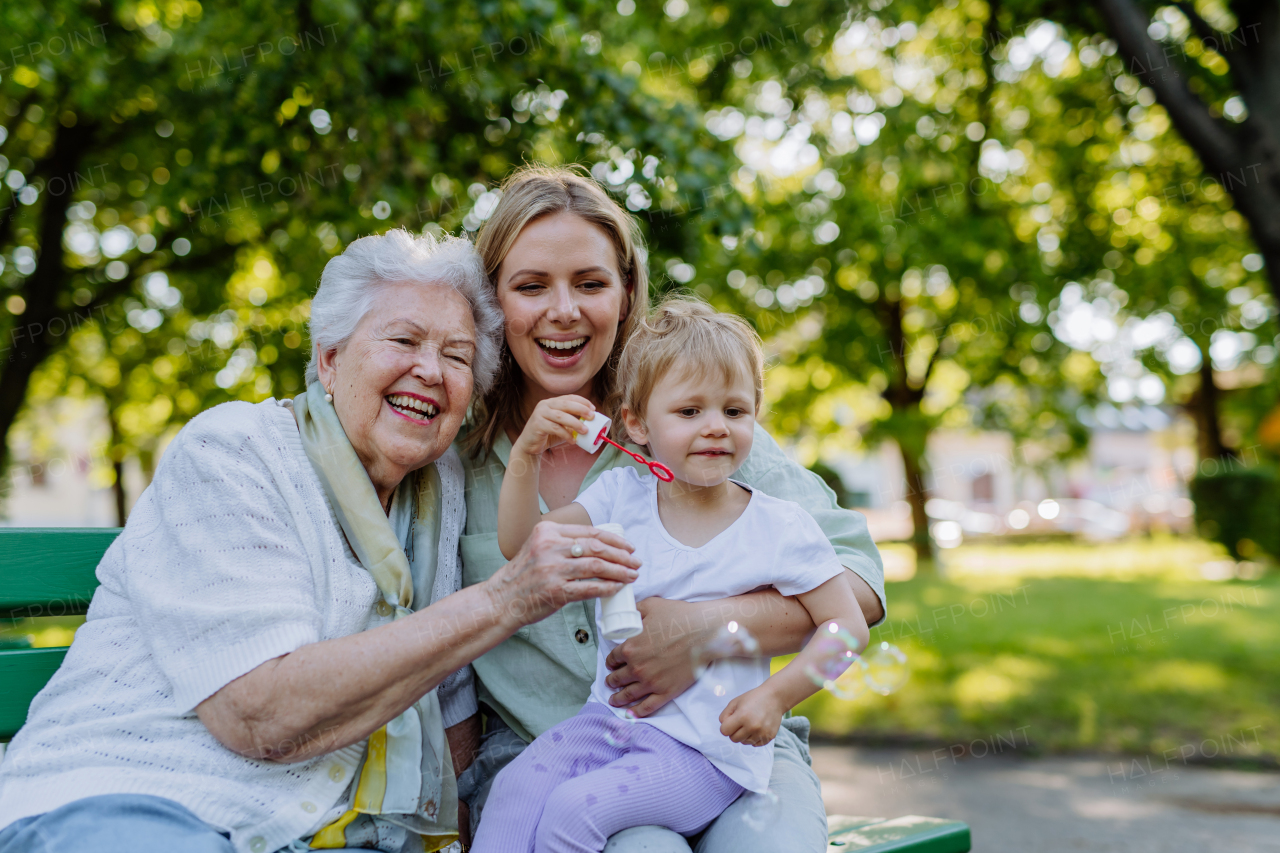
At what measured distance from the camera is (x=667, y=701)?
191 centimetres

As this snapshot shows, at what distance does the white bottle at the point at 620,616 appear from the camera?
5.65 feet

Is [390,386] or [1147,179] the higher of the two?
[1147,179]

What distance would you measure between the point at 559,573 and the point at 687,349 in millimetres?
519

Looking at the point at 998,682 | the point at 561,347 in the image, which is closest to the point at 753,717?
the point at 561,347

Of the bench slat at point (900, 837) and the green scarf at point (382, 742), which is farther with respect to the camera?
the bench slat at point (900, 837)

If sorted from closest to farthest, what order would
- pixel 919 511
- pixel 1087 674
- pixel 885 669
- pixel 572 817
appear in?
pixel 572 817, pixel 885 669, pixel 1087 674, pixel 919 511

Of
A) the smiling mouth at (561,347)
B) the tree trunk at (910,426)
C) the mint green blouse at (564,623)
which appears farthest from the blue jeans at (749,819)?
the tree trunk at (910,426)

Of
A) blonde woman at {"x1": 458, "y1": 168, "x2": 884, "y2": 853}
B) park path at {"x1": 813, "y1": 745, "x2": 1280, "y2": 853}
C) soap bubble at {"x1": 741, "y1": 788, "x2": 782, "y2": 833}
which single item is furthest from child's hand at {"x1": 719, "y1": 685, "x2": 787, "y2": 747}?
park path at {"x1": 813, "y1": 745, "x2": 1280, "y2": 853}

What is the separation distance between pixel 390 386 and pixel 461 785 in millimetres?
1006

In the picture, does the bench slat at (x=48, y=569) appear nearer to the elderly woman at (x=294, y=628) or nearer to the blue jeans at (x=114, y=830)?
the elderly woman at (x=294, y=628)

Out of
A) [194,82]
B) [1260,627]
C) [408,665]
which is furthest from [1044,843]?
[194,82]

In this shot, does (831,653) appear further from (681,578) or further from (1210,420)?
(1210,420)

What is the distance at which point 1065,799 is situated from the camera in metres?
5.14

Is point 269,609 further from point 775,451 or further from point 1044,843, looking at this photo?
point 1044,843
